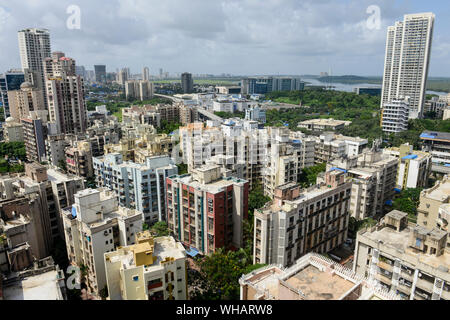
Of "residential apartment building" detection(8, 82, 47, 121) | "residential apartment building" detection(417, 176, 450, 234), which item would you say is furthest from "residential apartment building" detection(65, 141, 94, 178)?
"residential apartment building" detection(417, 176, 450, 234)

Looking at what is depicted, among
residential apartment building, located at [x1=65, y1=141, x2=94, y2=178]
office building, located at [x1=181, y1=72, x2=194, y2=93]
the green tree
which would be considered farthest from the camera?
office building, located at [x1=181, y1=72, x2=194, y2=93]

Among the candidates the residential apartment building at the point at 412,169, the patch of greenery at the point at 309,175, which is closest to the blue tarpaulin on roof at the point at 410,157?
the residential apartment building at the point at 412,169

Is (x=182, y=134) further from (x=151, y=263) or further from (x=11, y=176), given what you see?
(x=151, y=263)

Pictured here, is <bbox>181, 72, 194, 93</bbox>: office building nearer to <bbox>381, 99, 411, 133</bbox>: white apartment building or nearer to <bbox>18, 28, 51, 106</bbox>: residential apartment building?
<bbox>18, 28, 51, 106</bbox>: residential apartment building

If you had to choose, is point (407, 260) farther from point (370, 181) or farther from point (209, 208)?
point (370, 181)

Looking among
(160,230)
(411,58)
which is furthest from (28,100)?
(411,58)
